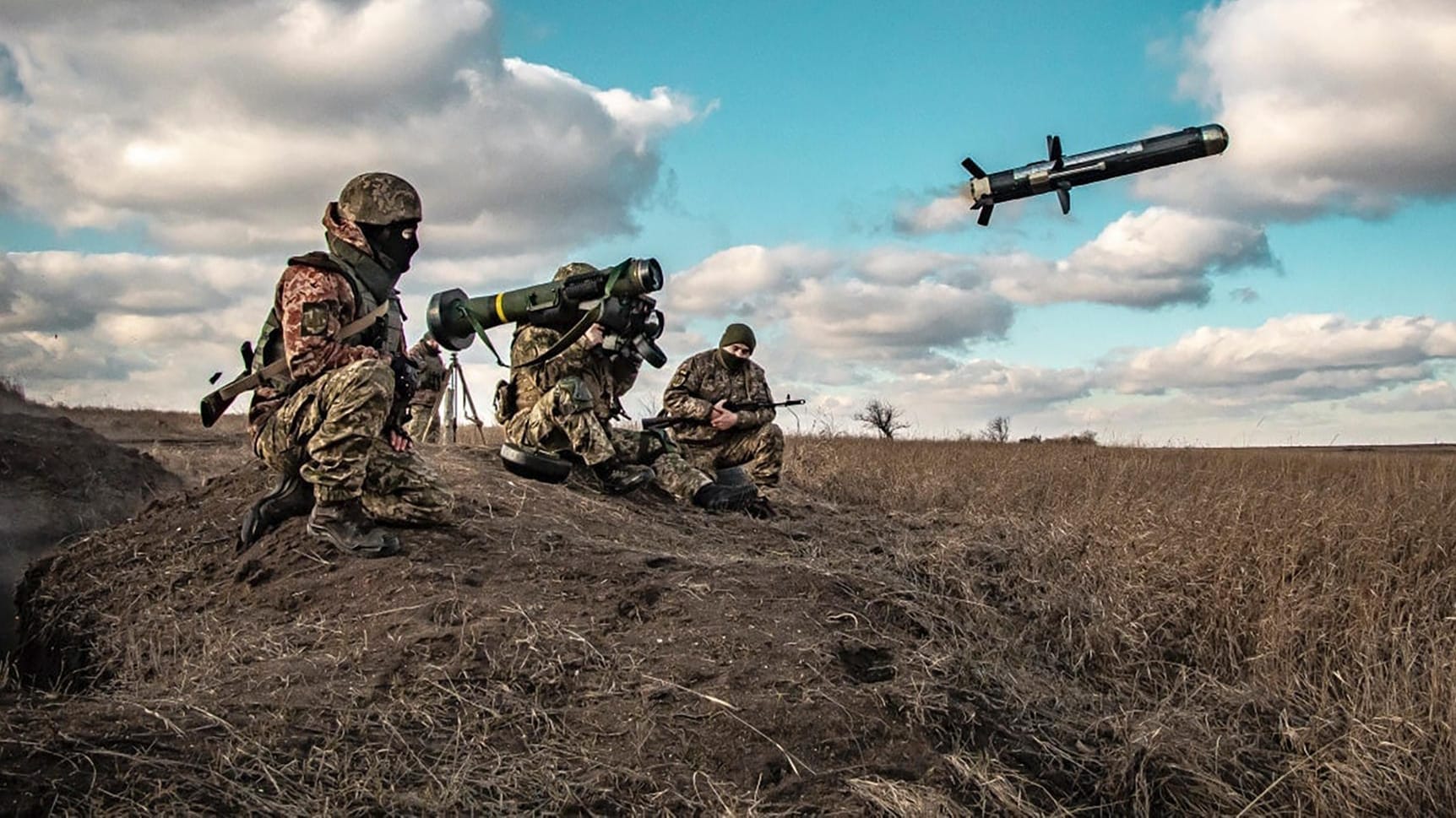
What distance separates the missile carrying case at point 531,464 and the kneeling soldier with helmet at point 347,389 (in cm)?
176

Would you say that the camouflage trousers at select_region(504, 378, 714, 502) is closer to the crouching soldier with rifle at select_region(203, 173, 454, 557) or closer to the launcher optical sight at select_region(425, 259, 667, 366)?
the launcher optical sight at select_region(425, 259, 667, 366)

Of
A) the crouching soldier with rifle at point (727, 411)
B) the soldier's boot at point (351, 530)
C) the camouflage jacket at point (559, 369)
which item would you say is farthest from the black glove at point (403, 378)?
the crouching soldier with rifle at point (727, 411)

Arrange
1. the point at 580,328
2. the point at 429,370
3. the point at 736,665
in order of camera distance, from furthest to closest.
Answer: the point at 429,370, the point at 580,328, the point at 736,665

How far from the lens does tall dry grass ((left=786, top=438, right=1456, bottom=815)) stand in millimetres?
5031

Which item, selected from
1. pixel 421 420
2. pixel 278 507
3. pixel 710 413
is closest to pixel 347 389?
pixel 278 507

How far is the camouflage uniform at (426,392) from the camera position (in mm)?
12258

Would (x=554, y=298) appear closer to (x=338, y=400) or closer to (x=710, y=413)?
(x=338, y=400)

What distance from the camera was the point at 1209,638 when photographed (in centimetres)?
707

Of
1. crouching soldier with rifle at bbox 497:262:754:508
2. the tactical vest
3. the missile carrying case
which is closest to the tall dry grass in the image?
crouching soldier with rifle at bbox 497:262:754:508

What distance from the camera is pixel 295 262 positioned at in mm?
6180

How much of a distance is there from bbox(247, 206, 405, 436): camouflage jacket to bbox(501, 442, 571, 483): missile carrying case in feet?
6.25

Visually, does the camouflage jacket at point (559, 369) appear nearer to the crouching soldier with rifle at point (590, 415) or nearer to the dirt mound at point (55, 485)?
the crouching soldier with rifle at point (590, 415)

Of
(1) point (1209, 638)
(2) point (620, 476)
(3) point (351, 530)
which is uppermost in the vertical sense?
(2) point (620, 476)

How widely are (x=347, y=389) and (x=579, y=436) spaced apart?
2.65 m
